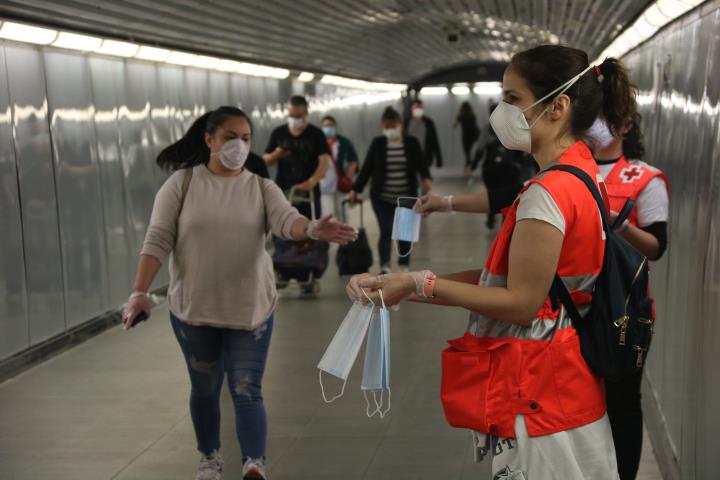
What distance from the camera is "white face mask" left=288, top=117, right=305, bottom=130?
12.6 metres

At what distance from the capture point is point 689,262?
18.0 feet

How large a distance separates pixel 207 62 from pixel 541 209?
40.3 feet

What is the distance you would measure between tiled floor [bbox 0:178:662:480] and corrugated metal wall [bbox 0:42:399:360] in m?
0.59

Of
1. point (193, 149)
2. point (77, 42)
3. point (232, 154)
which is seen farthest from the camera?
point (77, 42)

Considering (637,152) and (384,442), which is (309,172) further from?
(637,152)

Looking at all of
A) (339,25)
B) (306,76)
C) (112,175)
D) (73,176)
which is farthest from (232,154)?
(306,76)

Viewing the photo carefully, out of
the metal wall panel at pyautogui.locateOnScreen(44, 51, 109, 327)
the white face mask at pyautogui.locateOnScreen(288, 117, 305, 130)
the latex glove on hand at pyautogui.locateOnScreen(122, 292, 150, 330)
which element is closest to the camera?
the latex glove on hand at pyautogui.locateOnScreen(122, 292, 150, 330)

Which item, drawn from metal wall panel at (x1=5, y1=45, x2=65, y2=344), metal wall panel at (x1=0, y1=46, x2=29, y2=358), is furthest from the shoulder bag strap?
metal wall panel at (x1=5, y1=45, x2=65, y2=344)

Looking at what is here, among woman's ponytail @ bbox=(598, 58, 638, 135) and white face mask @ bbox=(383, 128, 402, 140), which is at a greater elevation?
woman's ponytail @ bbox=(598, 58, 638, 135)

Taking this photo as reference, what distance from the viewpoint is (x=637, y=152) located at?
18.0 feet

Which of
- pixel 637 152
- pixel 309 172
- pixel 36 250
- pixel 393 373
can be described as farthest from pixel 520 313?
pixel 309 172

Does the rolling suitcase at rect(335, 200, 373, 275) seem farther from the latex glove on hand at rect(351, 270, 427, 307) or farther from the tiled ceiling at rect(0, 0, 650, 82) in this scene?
the latex glove on hand at rect(351, 270, 427, 307)

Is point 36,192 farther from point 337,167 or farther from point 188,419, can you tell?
point 337,167

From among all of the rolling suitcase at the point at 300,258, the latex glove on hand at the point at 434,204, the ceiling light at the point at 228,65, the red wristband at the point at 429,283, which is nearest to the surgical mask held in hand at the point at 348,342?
the red wristband at the point at 429,283
